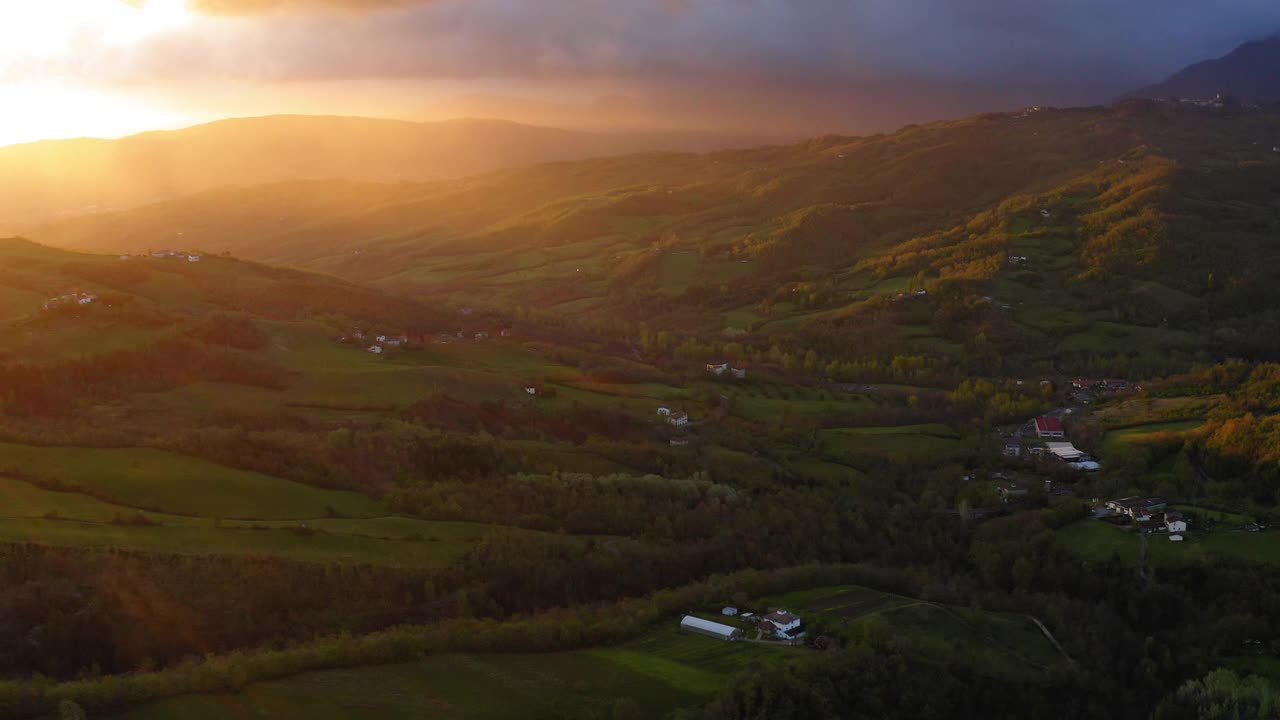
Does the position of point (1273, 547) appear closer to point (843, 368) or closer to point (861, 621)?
point (861, 621)

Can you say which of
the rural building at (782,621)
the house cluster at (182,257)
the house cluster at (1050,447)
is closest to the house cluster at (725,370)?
the house cluster at (1050,447)

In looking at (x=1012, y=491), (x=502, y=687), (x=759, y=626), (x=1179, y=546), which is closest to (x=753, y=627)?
(x=759, y=626)

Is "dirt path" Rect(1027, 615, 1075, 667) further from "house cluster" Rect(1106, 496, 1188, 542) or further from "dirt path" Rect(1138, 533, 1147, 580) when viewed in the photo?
"house cluster" Rect(1106, 496, 1188, 542)

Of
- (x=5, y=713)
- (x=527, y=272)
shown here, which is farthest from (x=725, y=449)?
(x=527, y=272)

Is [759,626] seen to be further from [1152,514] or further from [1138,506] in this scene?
[1138,506]

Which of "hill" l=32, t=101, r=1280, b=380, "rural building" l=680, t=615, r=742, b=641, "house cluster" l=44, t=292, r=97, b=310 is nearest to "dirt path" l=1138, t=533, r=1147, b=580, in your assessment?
"rural building" l=680, t=615, r=742, b=641
